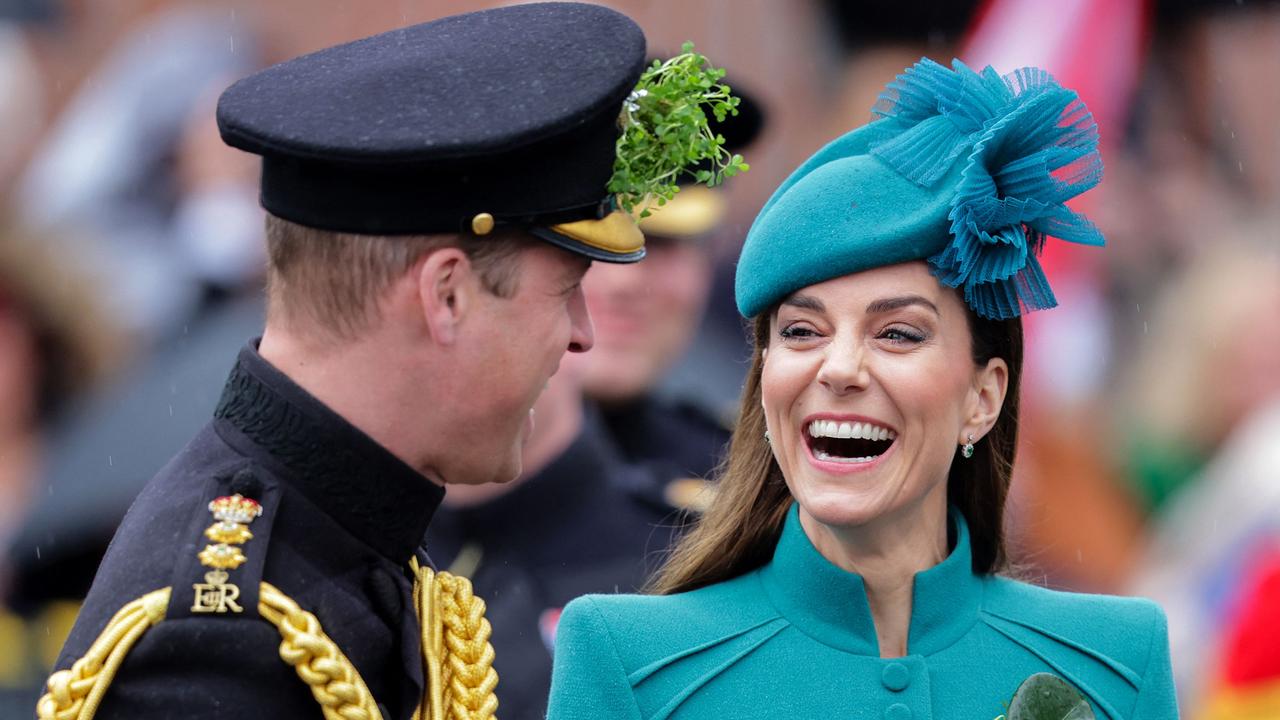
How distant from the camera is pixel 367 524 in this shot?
2.88 m

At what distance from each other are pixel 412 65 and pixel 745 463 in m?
1.10

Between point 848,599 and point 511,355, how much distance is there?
0.85m

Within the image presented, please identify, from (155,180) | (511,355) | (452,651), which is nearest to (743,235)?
(155,180)

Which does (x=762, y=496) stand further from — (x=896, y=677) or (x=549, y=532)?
(x=549, y=532)

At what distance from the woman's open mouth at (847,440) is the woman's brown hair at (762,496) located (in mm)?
214

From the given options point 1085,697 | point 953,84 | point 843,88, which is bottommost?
point 843,88

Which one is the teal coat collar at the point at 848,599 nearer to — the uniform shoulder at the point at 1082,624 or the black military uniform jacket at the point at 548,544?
the uniform shoulder at the point at 1082,624

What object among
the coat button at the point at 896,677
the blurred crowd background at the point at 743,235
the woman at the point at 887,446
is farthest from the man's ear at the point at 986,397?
the blurred crowd background at the point at 743,235

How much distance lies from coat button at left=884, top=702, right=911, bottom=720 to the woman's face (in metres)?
0.32

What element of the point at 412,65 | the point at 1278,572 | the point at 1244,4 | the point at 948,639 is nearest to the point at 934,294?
the point at 948,639

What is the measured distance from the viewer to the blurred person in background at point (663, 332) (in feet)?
23.2

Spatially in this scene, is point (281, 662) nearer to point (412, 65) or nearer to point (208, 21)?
point (412, 65)

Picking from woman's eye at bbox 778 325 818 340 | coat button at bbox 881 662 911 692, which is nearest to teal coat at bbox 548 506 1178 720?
coat button at bbox 881 662 911 692

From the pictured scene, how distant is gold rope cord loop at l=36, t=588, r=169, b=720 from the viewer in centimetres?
261
